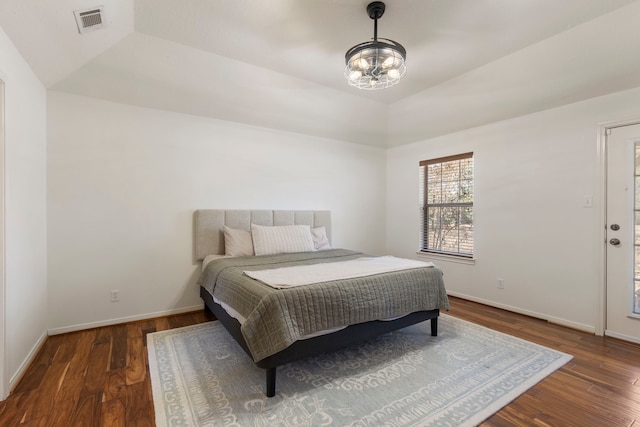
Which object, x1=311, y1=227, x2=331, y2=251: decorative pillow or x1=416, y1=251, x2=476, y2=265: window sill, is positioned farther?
x1=311, y1=227, x2=331, y2=251: decorative pillow

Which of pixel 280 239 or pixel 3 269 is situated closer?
pixel 3 269

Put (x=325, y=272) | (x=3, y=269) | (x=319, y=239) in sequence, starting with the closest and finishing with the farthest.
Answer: (x=3, y=269), (x=325, y=272), (x=319, y=239)

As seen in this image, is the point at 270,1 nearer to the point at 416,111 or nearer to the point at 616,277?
the point at 416,111

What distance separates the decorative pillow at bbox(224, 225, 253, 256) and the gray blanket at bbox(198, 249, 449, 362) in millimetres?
410

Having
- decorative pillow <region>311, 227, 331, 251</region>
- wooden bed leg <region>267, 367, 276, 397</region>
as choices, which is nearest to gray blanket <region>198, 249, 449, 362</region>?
wooden bed leg <region>267, 367, 276, 397</region>

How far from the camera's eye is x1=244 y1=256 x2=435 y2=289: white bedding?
2.05 metres

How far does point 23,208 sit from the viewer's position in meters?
2.08

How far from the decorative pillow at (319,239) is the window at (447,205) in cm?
152

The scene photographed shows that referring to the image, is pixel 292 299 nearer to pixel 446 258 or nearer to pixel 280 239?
pixel 280 239

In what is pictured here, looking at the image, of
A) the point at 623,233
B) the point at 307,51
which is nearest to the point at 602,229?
the point at 623,233

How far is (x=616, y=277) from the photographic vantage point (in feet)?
8.62

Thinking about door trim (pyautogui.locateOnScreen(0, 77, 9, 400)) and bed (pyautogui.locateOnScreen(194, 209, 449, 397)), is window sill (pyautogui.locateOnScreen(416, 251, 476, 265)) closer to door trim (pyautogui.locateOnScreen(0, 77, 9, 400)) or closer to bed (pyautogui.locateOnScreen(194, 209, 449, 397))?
bed (pyautogui.locateOnScreen(194, 209, 449, 397))

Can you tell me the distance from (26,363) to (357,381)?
2347mm

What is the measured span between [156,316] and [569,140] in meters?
4.62
